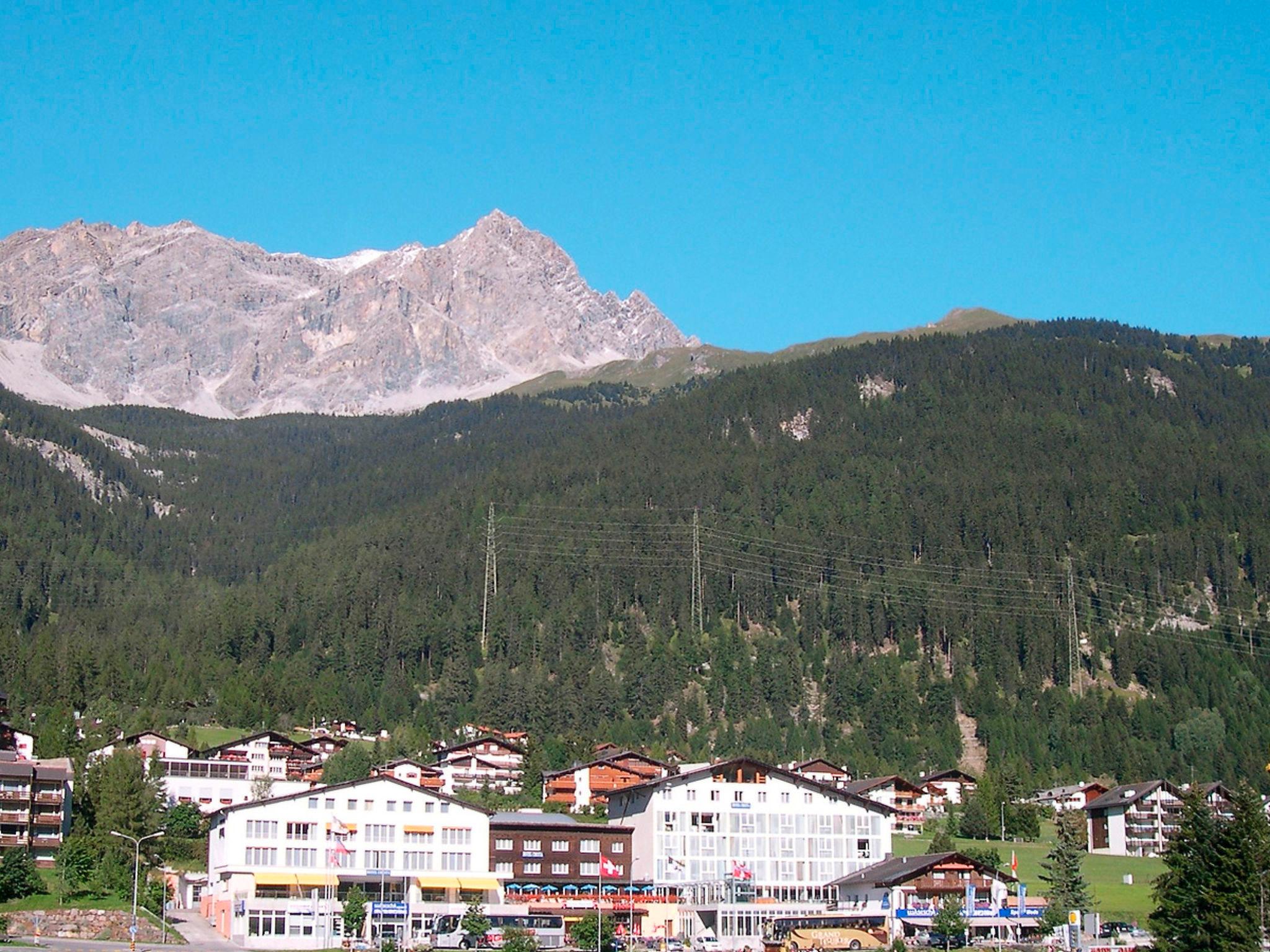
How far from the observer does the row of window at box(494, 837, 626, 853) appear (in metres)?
134

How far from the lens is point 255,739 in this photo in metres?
184

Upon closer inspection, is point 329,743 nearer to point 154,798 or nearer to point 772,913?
point 154,798

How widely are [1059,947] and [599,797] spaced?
61.5 meters

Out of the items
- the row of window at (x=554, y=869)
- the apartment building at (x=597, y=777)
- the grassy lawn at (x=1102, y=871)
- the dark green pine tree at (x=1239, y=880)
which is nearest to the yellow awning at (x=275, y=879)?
the row of window at (x=554, y=869)

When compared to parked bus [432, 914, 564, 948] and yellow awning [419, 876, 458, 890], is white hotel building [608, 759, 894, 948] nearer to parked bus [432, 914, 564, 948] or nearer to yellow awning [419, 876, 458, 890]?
parked bus [432, 914, 564, 948]

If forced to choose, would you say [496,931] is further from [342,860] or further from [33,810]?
[33,810]

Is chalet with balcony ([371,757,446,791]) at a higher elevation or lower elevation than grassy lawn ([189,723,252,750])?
lower

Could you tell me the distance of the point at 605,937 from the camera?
391 ft

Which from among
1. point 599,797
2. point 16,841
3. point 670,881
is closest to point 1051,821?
point 599,797

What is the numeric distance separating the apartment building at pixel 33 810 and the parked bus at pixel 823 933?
52.7 meters

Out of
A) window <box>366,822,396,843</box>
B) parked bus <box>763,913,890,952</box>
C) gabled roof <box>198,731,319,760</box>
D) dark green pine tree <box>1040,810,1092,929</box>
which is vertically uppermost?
gabled roof <box>198,731,319,760</box>

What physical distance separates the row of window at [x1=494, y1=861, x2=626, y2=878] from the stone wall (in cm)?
2815

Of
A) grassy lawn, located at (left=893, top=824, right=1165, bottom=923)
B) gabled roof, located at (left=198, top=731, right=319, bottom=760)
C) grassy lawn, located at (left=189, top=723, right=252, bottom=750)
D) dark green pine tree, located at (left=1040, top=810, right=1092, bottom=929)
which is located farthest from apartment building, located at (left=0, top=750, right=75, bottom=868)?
dark green pine tree, located at (left=1040, top=810, right=1092, bottom=929)

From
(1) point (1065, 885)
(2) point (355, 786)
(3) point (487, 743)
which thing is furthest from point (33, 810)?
(1) point (1065, 885)
